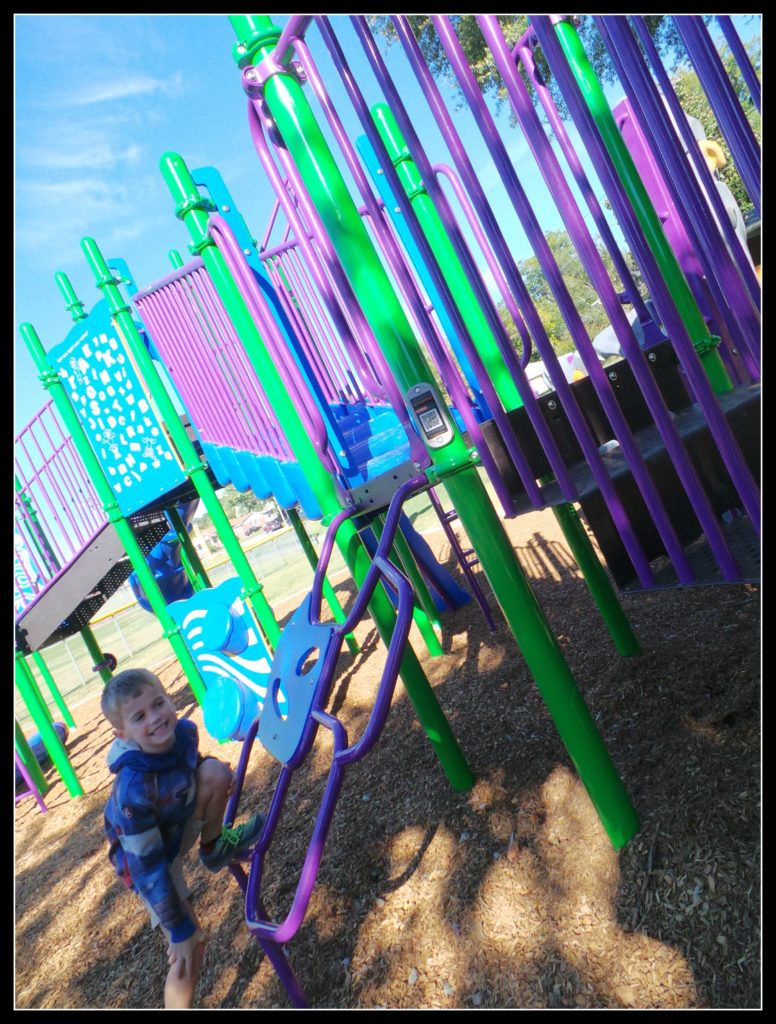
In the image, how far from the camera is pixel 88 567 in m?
5.93

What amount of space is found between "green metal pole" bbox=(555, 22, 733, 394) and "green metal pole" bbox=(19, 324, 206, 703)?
440cm

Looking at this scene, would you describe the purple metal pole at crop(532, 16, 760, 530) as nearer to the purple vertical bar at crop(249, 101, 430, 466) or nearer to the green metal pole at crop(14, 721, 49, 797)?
the purple vertical bar at crop(249, 101, 430, 466)

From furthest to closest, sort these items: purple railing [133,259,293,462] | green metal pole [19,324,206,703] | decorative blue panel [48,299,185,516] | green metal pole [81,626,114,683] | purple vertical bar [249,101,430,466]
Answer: green metal pole [81,626,114,683] < green metal pole [19,324,206,703] < decorative blue panel [48,299,185,516] < purple railing [133,259,293,462] < purple vertical bar [249,101,430,466]

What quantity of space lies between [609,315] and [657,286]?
0.14m

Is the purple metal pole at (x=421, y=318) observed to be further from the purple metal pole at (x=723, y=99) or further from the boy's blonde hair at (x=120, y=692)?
the boy's blonde hair at (x=120, y=692)

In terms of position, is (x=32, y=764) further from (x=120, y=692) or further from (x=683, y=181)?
(x=683, y=181)

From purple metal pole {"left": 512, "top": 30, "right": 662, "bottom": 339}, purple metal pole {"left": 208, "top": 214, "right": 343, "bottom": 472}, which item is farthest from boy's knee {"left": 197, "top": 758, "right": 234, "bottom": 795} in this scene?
purple metal pole {"left": 512, "top": 30, "right": 662, "bottom": 339}

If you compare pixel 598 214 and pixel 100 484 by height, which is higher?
pixel 100 484

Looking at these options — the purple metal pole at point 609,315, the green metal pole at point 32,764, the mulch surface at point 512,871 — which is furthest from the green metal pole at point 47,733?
the purple metal pole at point 609,315

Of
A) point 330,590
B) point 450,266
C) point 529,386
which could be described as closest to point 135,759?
point 529,386

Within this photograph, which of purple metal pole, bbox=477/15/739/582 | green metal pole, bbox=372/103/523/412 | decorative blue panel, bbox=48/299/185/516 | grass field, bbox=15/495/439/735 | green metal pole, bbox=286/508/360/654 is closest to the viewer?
purple metal pole, bbox=477/15/739/582

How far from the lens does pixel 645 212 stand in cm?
213

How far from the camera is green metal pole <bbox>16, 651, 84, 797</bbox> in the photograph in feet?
17.9

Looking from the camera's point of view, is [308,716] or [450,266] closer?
[308,716]
